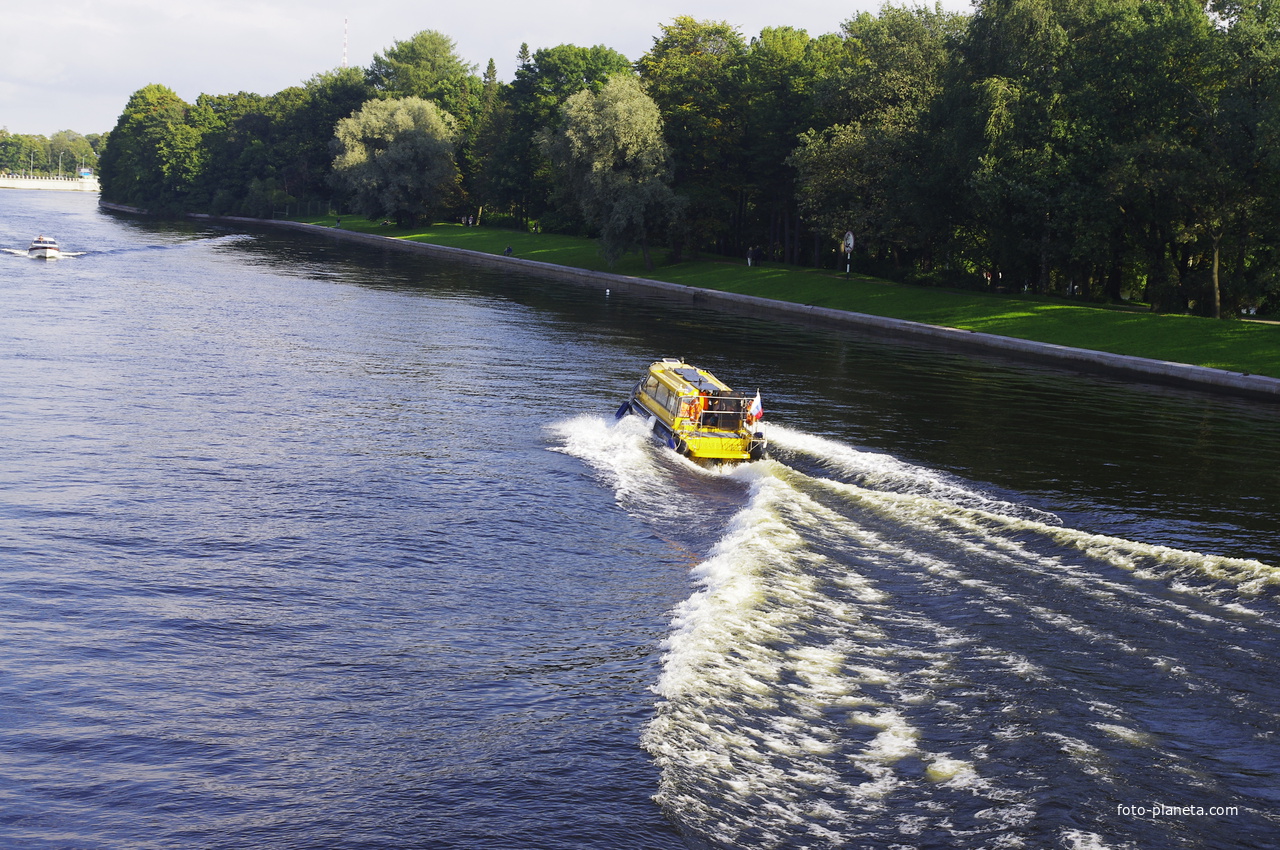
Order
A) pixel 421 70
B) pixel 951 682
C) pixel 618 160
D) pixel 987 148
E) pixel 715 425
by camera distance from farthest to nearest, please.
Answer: pixel 421 70, pixel 618 160, pixel 987 148, pixel 715 425, pixel 951 682

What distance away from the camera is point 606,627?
15.6 metres

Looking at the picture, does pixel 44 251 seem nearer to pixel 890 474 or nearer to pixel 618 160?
pixel 618 160

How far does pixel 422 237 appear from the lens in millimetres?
129000

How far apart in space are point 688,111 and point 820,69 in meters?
14.3

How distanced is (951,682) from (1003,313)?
54.4m

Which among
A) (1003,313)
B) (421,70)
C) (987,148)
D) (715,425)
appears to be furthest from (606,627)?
(421,70)

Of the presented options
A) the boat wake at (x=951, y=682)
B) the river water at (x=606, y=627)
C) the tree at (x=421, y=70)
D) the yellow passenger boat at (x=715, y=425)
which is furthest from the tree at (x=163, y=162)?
the boat wake at (x=951, y=682)

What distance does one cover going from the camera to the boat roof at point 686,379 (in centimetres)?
2870

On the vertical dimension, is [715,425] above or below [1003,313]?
below

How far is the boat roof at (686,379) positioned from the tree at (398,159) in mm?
104816

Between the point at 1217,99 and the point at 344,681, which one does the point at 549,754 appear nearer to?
the point at 344,681

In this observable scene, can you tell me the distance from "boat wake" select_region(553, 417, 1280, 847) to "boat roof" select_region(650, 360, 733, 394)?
742 cm

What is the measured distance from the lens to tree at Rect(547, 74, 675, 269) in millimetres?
87625

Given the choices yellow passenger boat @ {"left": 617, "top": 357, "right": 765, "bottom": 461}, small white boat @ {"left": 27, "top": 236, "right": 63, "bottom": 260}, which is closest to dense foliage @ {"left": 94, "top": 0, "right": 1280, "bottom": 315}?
yellow passenger boat @ {"left": 617, "top": 357, "right": 765, "bottom": 461}
